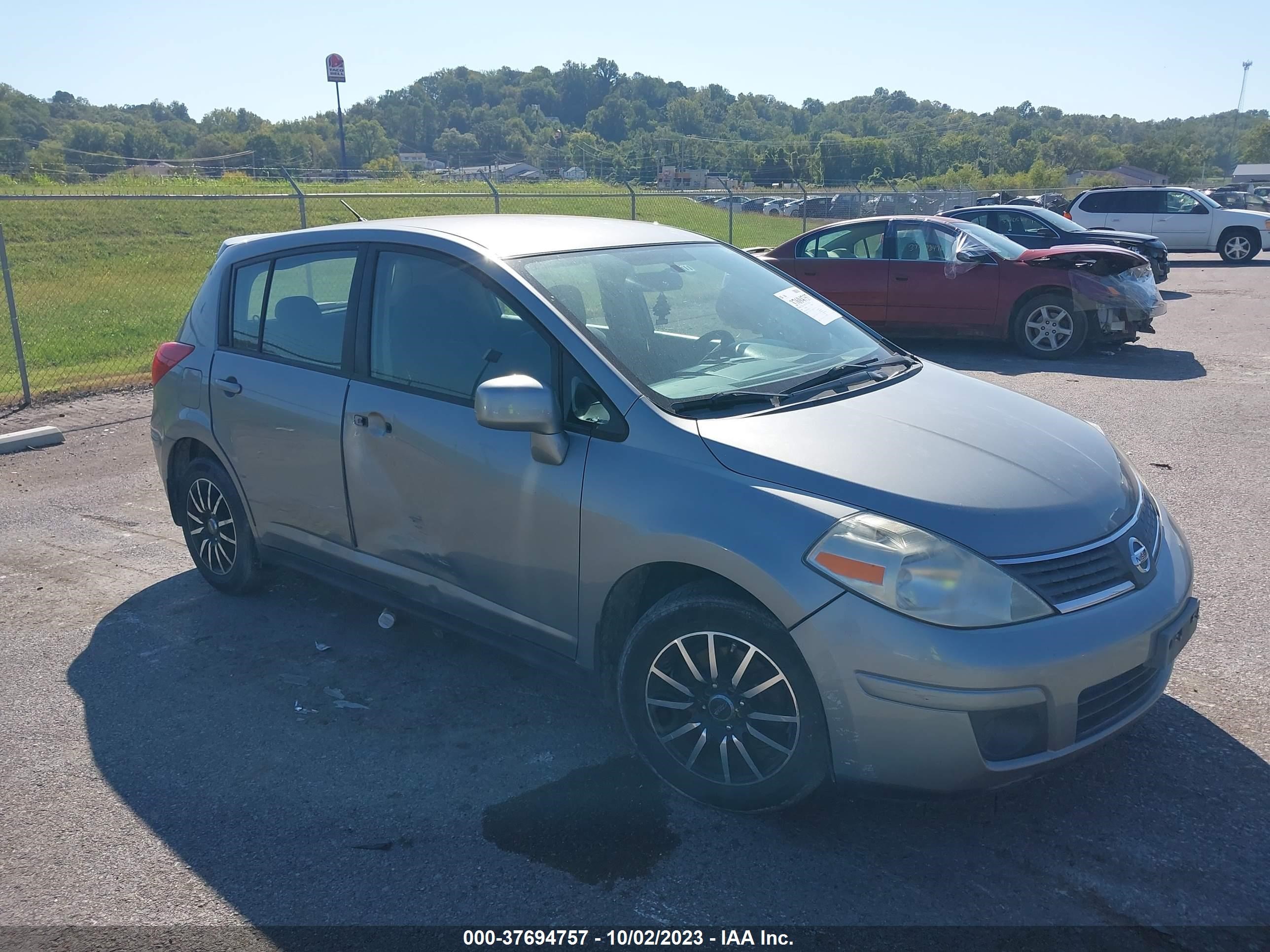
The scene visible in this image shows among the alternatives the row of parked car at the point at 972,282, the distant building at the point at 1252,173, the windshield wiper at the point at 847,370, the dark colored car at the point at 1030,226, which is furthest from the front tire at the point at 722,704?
the distant building at the point at 1252,173

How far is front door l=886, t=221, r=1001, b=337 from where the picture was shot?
11.5 m

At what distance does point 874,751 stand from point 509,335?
1954mm

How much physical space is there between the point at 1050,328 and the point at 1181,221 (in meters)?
15.5

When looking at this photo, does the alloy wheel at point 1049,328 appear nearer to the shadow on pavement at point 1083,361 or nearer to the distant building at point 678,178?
the shadow on pavement at point 1083,361

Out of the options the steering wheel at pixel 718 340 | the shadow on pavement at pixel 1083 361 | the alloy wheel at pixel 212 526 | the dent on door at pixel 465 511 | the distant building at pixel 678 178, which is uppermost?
the distant building at pixel 678 178

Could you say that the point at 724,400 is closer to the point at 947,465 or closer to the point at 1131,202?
the point at 947,465

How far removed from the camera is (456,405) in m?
3.81

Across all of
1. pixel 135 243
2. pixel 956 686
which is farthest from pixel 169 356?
pixel 135 243

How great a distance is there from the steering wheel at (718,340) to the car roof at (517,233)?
0.59m

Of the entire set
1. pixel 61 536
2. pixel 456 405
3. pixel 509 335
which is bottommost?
pixel 61 536

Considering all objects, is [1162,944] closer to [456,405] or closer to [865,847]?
[865,847]

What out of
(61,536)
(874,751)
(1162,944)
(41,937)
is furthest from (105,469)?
(1162,944)

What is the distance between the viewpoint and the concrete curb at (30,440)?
8.19 metres

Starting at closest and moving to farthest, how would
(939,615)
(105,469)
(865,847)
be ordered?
1. (939,615)
2. (865,847)
3. (105,469)
